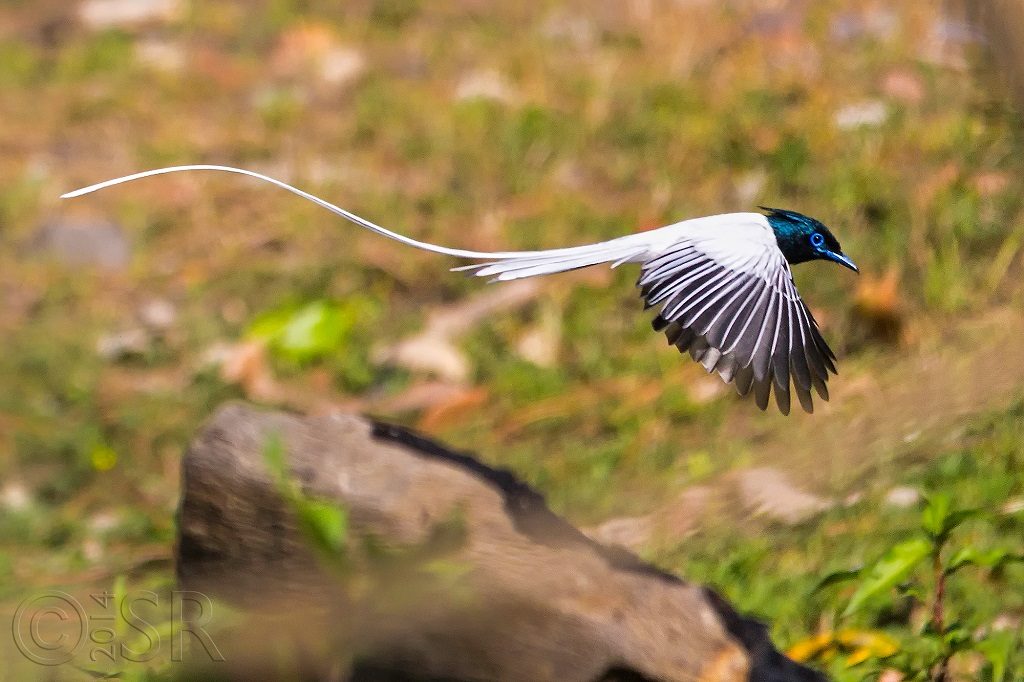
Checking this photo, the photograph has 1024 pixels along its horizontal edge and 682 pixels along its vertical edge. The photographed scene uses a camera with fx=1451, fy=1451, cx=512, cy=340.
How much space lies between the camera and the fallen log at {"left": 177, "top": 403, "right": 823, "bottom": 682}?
218 cm

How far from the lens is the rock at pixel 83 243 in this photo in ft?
17.1

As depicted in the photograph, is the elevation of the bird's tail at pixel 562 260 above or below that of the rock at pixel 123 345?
above

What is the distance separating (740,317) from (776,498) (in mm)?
955

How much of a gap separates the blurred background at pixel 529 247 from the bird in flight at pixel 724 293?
51 centimetres

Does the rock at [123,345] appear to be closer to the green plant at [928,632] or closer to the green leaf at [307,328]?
the green leaf at [307,328]

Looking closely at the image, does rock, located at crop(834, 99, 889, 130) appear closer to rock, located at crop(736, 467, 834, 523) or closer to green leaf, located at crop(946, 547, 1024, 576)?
rock, located at crop(736, 467, 834, 523)

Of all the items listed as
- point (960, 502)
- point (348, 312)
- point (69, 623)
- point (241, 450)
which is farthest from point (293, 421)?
point (348, 312)

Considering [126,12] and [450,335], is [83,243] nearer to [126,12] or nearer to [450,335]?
[450,335]

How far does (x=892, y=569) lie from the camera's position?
2316 mm

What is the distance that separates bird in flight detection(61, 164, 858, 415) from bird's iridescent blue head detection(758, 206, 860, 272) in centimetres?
11

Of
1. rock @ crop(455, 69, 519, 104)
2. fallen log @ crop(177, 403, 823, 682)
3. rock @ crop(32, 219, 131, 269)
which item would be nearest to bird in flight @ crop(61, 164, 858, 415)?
fallen log @ crop(177, 403, 823, 682)

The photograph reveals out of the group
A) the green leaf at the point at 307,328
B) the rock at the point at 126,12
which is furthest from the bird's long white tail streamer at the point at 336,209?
the rock at the point at 126,12

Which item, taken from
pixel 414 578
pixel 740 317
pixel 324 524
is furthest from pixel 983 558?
pixel 324 524

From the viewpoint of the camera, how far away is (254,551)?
258cm
